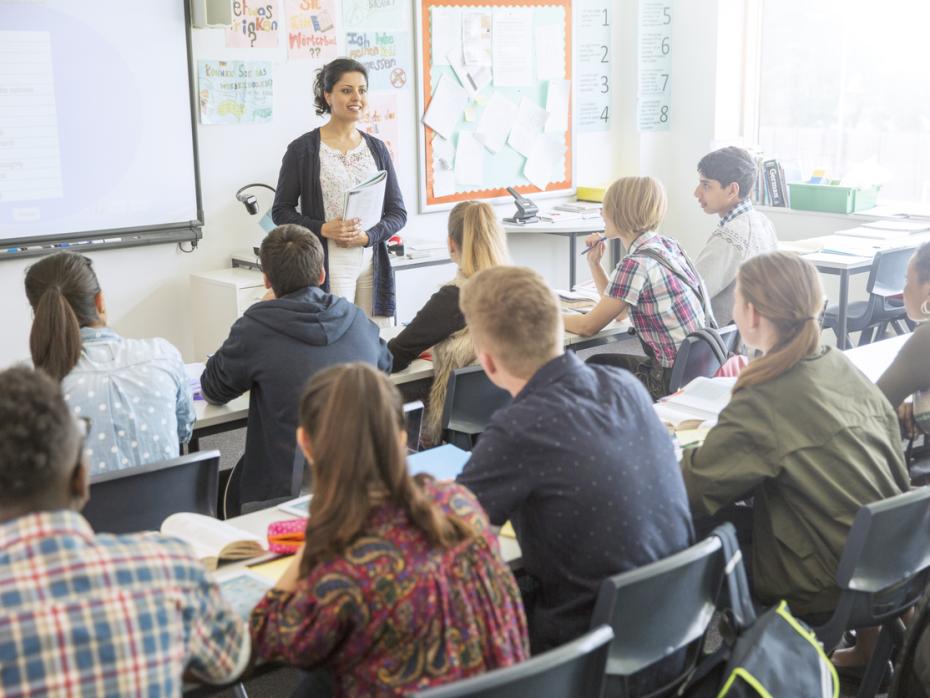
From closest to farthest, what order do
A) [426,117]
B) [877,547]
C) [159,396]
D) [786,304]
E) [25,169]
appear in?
[877,547]
[786,304]
[159,396]
[25,169]
[426,117]

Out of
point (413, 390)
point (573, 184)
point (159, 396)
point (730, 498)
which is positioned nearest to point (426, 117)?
point (573, 184)

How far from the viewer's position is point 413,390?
3646 mm

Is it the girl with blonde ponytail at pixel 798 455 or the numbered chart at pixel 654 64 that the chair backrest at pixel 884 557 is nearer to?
the girl with blonde ponytail at pixel 798 455

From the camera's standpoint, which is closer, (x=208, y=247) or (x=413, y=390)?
(x=413, y=390)

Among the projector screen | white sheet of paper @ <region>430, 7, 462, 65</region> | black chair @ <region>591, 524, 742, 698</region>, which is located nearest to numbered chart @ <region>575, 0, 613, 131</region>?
white sheet of paper @ <region>430, 7, 462, 65</region>

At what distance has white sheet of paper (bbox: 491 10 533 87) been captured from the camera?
6.33m

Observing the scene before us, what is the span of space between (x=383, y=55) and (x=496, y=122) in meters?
0.93

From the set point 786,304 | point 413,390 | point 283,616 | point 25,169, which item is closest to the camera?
point 283,616

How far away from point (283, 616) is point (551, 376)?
680mm

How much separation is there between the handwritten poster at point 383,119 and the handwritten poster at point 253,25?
675 millimetres

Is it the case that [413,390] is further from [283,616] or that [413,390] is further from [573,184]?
[573,184]

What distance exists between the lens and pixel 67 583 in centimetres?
129

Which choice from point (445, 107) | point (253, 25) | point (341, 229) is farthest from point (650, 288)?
point (445, 107)

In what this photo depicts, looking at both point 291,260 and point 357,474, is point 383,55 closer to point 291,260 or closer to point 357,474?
point 291,260
